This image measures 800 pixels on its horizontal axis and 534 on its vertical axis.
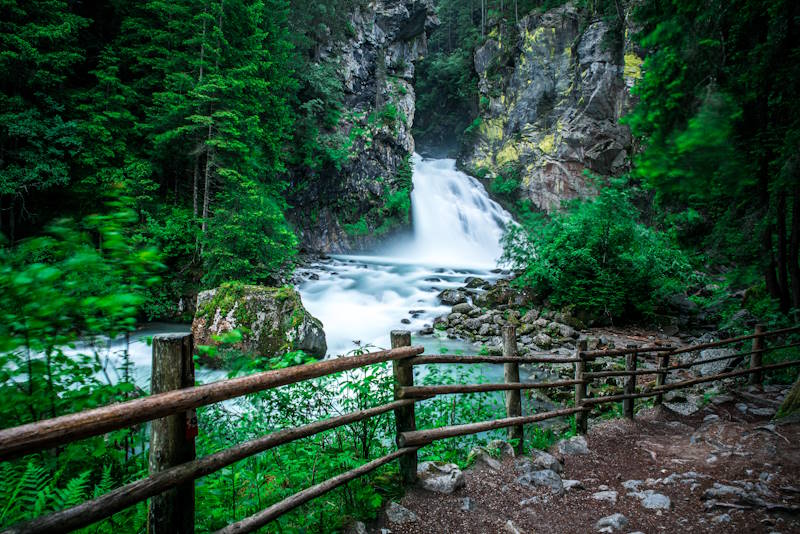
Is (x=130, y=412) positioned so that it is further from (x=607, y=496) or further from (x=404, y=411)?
(x=607, y=496)

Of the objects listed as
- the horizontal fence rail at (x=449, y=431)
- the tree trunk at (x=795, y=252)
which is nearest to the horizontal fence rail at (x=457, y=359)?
the horizontal fence rail at (x=449, y=431)

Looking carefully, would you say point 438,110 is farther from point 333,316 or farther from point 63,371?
point 63,371

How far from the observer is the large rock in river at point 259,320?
7766mm

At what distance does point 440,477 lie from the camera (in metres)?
3.06

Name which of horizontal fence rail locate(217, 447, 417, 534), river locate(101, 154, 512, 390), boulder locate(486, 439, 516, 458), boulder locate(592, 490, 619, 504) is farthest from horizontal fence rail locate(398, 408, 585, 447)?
river locate(101, 154, 512, 390)

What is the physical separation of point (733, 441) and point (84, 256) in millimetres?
6746

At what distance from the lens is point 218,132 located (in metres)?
13.1

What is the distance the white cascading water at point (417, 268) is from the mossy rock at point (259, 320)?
6.27 ft

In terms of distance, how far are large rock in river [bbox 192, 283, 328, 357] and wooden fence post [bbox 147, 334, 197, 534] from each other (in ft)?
19.3

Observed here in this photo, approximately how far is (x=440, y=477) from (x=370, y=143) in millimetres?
24195

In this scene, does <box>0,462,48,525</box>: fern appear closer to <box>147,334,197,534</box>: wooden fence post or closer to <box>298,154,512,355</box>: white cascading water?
<box>147,334,197,534</box>: wooden fence post

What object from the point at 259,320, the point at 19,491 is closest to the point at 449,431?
the point at 19,491

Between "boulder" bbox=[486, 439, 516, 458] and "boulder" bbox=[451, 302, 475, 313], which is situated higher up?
"boulder" bbox=[451, 302, 475, 313]

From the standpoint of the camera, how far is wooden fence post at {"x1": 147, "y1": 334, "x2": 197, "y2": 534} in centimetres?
177
